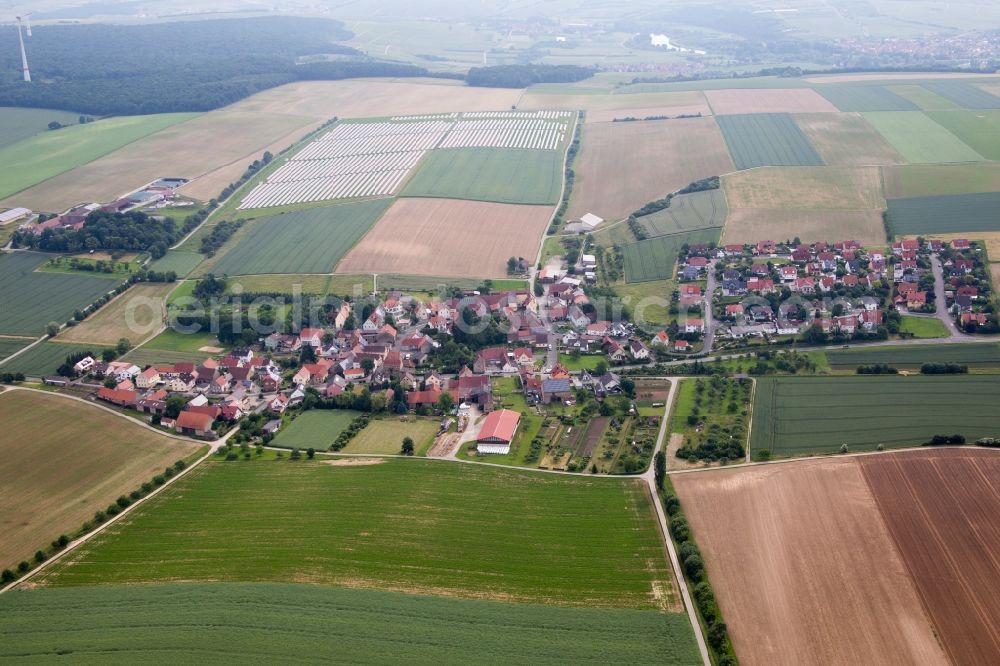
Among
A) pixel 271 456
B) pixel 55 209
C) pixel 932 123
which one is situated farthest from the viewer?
pixel 932 123

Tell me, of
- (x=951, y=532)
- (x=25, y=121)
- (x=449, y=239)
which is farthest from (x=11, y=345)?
(x=25, y=121)

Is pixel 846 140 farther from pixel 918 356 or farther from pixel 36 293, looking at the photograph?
pixel 36 293

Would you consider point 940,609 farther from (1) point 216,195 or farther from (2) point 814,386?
(1) point 216,195

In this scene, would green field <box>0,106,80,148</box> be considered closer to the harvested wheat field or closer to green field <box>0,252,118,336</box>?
green field <box>0,252,118,336</box>

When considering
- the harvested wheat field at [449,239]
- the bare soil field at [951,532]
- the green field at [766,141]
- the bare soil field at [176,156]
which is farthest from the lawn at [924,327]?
the bare soil field at [176,156]

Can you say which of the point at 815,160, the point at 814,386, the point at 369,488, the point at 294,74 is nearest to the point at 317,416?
the point at 369,488

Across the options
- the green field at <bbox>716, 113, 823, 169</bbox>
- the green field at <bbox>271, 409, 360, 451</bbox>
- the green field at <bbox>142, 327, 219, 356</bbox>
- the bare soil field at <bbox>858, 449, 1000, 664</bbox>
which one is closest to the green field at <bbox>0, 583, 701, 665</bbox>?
the bare soil field at <bbox>858, 449, 1000, 664</bbox>

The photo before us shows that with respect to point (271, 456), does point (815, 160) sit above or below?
above
